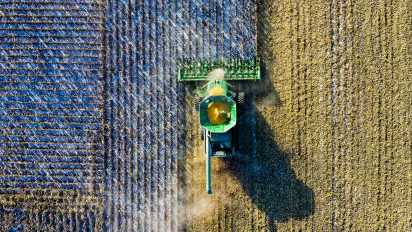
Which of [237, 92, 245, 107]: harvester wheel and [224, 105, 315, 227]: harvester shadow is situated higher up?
[237, 92, 245, 107]: harvester wheel

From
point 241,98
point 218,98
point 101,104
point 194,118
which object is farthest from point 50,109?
point 241,98

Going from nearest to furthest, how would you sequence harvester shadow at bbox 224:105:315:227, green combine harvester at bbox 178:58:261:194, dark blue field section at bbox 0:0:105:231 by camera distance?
green combine harvester at bbox 178:58:261:194 → harvester shadow at bbox 224:105:315:227 → dark blue field section at bbox 0:0:105:231

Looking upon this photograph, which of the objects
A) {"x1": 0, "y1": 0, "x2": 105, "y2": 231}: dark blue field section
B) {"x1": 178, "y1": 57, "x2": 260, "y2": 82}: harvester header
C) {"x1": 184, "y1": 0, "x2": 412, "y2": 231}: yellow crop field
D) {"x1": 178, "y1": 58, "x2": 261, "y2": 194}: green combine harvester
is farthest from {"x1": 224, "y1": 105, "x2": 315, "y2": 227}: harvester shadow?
{"x1": 0, "y1": 0, "x2": 105, "y2": 231}: dark blue field section

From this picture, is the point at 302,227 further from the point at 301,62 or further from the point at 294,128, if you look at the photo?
the point at 301,62


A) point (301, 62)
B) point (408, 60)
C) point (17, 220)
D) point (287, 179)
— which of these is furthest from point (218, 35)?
point (17, 220)

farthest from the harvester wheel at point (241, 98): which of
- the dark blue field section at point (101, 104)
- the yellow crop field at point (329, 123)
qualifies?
the dark blue field section at point (101, 104)

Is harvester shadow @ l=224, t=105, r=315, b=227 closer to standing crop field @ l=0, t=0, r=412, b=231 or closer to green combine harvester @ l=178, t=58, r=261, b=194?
standing crop field @ l=0, t=0, r=412, b=231

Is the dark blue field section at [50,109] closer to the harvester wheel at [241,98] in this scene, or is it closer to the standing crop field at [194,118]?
the standing crop field at [194,118]
